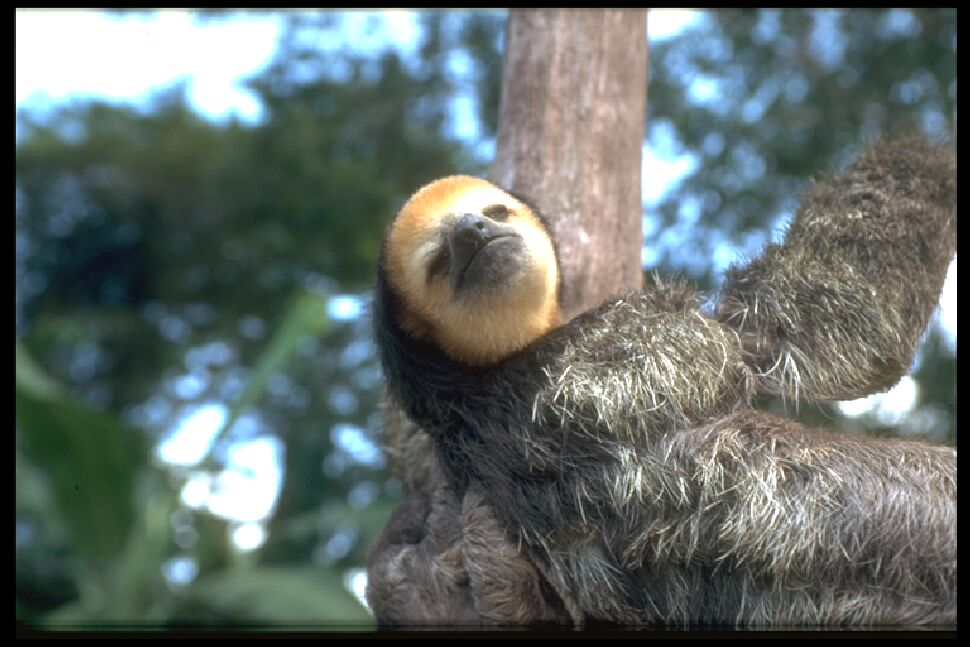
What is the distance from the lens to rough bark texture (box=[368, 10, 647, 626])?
4.32 meters

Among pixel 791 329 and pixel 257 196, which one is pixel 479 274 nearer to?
pixel 791 329

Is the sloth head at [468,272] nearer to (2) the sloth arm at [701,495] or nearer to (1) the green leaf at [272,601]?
(2) the sloth arm at [701,495]

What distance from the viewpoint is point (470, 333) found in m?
4.00

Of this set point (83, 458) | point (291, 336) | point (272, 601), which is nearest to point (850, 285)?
point (291, 336)

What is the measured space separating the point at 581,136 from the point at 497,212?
951 millimetres

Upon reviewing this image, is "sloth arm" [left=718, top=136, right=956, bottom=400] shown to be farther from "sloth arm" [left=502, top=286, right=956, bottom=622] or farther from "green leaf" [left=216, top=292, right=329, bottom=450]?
"green leaf" [left=216, top=292, right=329, bottom=450]

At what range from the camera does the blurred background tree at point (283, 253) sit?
762 centimetres

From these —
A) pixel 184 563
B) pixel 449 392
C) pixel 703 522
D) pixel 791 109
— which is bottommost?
pixel 184 563

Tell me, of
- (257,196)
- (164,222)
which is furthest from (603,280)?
(164,222)

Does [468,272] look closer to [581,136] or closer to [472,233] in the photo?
[472,233]

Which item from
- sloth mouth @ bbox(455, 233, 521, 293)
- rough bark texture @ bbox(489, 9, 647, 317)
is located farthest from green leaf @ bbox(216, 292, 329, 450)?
sloth mouth @ bbox(455, 233, 521, 293)

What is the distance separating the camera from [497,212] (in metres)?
4.11

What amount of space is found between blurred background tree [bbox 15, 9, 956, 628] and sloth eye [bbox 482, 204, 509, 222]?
1144mm

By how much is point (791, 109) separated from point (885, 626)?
21.4ft
